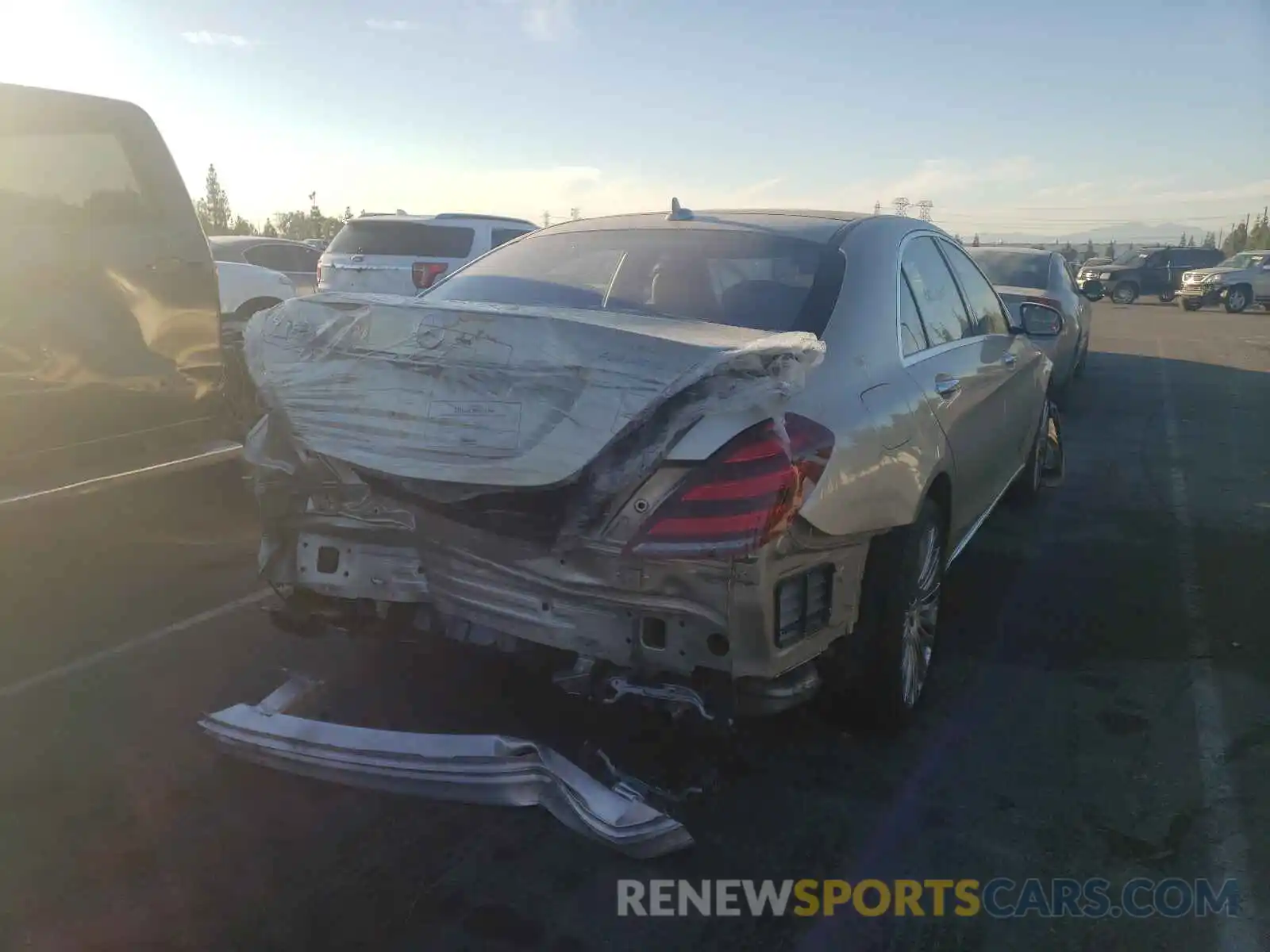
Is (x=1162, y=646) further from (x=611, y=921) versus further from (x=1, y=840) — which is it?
(x=1, y=840)

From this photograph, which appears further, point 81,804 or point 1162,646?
point 1162,646

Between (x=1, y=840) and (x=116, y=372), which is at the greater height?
(x=116, y=372)

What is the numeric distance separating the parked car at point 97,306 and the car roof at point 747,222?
1.97 m

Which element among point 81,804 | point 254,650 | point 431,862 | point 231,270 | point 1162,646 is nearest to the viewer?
point 431,862

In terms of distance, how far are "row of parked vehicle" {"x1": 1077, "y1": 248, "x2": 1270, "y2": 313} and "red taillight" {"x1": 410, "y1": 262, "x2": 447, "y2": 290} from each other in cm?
2523

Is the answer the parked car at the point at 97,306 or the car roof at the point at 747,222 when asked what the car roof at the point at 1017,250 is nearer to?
the car roof at the point at 747,222

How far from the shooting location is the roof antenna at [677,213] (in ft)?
14.1

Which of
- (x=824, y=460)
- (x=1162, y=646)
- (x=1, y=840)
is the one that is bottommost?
(x=1162, y=646)

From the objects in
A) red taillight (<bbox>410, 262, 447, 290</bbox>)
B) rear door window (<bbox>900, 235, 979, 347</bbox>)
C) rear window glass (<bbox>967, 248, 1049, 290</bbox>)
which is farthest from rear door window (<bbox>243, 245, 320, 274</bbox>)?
rear door window (<bbox>900, 235, 979, 347</bbox>)

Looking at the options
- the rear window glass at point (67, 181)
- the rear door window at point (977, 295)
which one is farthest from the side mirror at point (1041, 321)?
the rear window glass at point (67, 181)

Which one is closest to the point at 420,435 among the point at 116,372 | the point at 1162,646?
the point at 116,372

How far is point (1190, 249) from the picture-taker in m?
37.6

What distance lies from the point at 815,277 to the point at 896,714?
60.3 inches

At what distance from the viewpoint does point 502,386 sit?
2.91m
